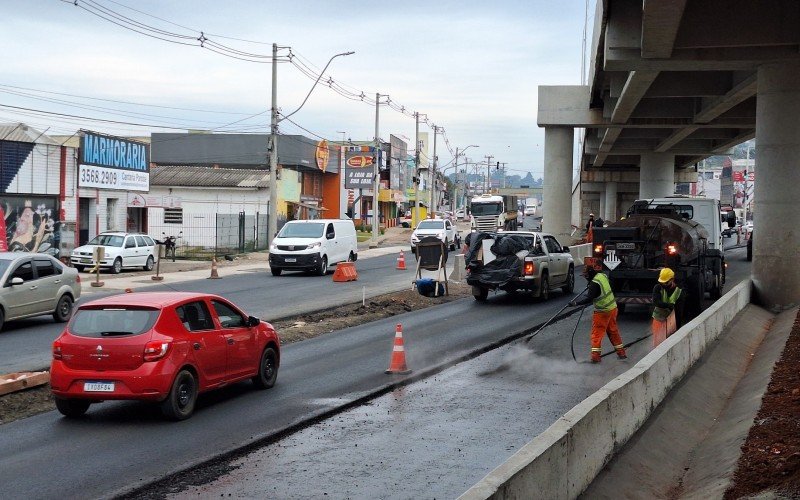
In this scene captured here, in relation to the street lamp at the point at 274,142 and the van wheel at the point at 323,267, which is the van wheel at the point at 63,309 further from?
the street lamp at the point at 274,142

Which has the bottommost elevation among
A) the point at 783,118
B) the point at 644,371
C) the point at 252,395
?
the point at 252,395

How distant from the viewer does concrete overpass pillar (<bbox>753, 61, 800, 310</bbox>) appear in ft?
74.6

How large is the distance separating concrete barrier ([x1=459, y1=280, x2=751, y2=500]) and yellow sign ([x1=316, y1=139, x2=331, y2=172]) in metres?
66.2

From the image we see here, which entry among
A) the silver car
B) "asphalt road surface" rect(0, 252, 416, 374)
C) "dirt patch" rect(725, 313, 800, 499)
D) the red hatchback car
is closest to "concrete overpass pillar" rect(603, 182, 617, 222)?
"asphalt road surface" rect(0, 252, 416, 374)

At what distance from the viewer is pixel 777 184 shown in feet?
75.7

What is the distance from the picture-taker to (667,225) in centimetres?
2058

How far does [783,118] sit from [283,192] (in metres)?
47.2

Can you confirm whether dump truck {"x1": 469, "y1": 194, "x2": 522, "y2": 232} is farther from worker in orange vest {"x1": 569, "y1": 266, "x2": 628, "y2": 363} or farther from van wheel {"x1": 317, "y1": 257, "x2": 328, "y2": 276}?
worker in orange vest {"x1": 569, "y1": 266, "x2": 628, "y2": 363}

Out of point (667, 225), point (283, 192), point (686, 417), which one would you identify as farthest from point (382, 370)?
point (283, 192)

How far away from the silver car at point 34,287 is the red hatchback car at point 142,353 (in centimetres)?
845

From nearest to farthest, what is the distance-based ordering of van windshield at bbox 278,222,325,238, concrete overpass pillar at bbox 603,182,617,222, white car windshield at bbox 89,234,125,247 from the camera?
van windshield at bbox 278,222,325,238
white car windshield at bbox 89,234,125,247
concrete overpass pillar at bbox 603,182,617,222

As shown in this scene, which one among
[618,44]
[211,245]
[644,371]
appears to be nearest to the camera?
[644,371]

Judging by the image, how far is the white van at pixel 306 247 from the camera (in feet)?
116

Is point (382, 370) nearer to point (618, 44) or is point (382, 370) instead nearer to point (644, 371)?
point (644, 371)
